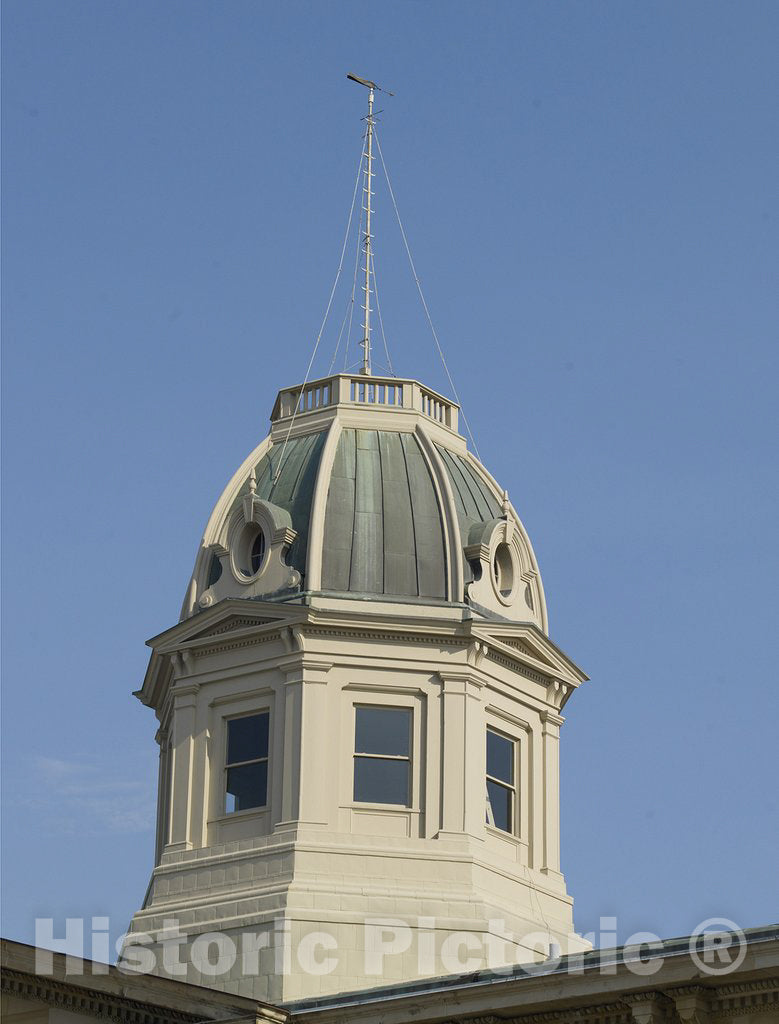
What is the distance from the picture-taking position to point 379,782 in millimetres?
48469

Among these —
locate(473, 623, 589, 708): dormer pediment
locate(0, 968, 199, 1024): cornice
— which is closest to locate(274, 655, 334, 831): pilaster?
locate(473, 623, 589, 708): dormer pediment

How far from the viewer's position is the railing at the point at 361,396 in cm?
5356

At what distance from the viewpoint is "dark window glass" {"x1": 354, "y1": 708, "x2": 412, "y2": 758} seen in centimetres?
4856

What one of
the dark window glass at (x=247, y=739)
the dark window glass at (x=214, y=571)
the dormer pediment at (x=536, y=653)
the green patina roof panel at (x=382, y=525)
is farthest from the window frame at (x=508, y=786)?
the dark window glass at (x=214, y=571)

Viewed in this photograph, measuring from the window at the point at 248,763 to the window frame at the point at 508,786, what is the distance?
4799 millimetres

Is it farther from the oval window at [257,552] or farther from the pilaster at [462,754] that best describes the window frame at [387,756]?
the oval window at [257,552]

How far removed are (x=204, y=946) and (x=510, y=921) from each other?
6.40 metres

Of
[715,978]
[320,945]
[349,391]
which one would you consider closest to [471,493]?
[349,391]

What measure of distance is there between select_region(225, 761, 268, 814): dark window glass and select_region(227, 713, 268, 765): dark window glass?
19 cm

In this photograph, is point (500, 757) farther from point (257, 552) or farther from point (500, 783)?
point (257, 552)

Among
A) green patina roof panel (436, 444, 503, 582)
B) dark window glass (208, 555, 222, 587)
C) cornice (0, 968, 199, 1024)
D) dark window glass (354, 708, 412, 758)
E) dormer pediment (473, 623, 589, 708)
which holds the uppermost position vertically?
green patina roof panel (436, 444, 503, 582)

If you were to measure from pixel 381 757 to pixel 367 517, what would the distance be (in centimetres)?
560

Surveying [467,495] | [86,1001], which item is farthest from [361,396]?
[86,1001]

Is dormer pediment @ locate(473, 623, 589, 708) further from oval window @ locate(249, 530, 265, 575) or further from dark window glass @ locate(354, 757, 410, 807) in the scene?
oval window @ locate(249, 530, 265, 575)
